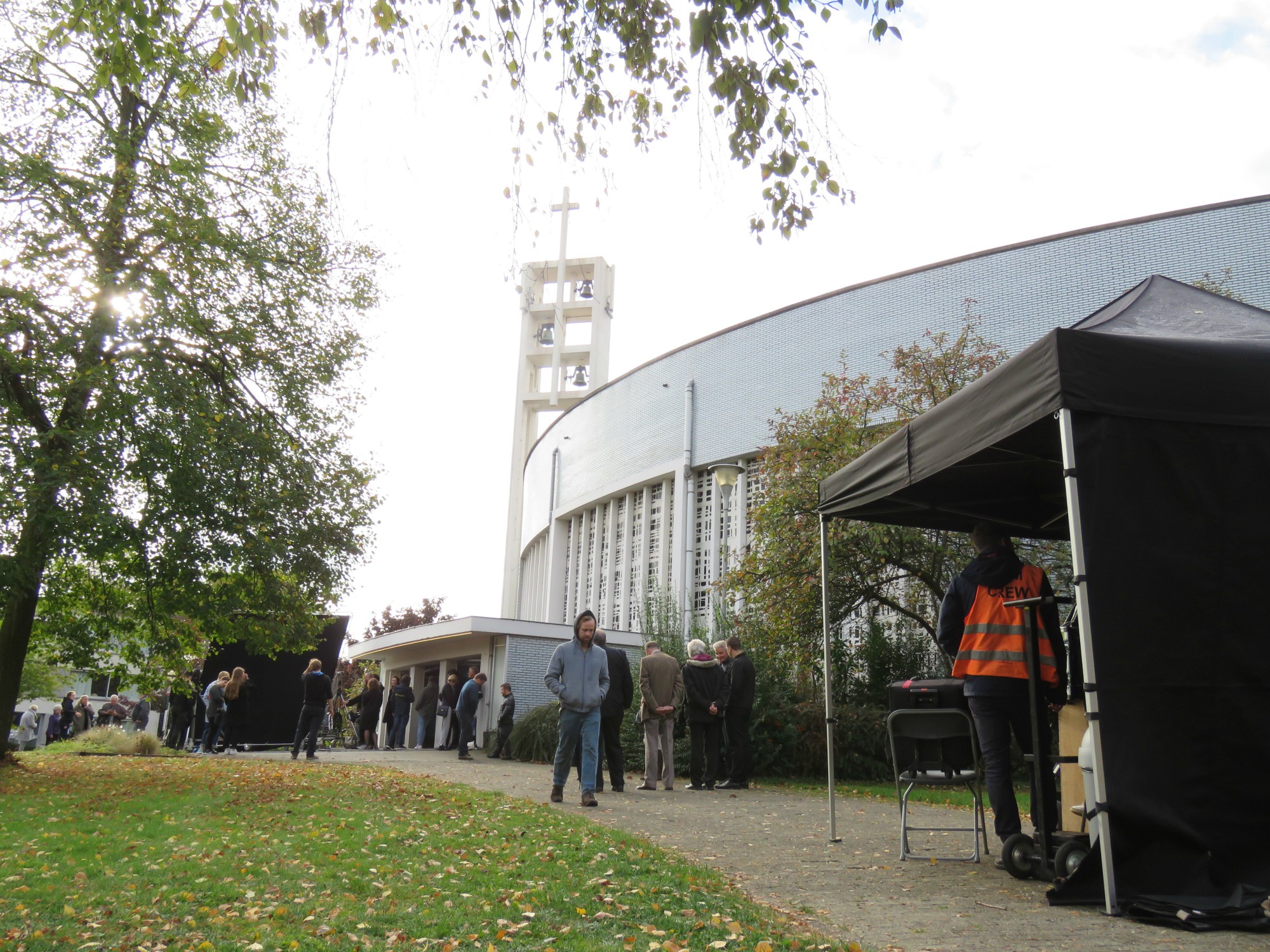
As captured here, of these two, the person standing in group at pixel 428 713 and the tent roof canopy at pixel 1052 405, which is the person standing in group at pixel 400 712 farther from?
the tent roof canopy at pixel 1052 405

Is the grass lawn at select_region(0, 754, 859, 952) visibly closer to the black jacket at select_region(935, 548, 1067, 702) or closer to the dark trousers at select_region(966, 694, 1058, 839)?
the dark trousers at select_region(966, 694, 1058, 839)

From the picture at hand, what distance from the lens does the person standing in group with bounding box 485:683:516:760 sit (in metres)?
17.8

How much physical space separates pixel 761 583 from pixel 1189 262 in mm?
9266

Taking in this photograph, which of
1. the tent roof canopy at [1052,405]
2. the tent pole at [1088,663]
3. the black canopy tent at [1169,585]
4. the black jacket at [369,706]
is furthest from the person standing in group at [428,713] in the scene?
the tent pole at [1088,663]

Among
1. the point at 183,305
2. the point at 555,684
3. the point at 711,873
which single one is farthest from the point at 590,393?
the point at 711,873

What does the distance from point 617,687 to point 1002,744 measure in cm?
641

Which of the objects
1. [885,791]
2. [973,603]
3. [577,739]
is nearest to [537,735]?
[885,791]

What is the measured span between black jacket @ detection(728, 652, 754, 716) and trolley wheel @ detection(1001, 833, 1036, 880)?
21.5ft

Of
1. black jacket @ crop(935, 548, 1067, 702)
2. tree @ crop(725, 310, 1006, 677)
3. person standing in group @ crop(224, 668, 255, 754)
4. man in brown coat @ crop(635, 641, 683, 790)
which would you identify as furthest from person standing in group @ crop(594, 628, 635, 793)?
person standing in group @ crop(224, 668, 255, 754)

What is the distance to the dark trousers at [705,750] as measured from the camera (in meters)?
11.9

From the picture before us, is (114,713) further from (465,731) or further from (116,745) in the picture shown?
(465,731)

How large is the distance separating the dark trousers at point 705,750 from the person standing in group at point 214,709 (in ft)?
33.1

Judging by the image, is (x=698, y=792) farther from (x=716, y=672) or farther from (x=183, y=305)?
(x=183, y=305)

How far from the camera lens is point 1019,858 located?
5.45 m
